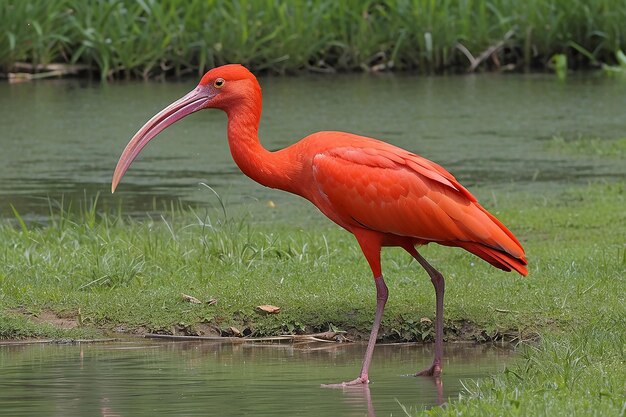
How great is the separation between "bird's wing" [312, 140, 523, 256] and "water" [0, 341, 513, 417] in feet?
2.02

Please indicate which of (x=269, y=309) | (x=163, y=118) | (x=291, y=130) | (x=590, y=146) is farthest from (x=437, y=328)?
(x=291, y=130)

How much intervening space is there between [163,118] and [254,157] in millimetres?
693

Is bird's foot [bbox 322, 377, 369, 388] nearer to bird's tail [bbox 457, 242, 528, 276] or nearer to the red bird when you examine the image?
the red bird

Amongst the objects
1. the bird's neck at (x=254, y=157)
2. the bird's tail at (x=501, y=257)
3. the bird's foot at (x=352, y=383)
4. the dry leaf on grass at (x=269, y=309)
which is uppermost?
the bird's neck at (x=254, y=157)

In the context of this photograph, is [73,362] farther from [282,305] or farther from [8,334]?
[282,305]

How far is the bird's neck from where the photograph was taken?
23.0 feet

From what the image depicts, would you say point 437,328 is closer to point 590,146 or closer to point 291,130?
point 590,146

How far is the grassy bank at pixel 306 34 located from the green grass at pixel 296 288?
31.4ft

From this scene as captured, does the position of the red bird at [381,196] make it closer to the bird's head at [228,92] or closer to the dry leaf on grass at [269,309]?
the bird's head at [228,92]

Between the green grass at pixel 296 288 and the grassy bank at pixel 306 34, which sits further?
the grassy bank at pixel 306 34

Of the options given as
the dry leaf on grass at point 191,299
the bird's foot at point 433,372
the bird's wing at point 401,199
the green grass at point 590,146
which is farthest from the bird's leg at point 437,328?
the green grass at point 590,146

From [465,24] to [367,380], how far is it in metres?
13.3

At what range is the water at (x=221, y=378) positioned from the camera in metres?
5.82

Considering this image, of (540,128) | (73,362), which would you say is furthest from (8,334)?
(540,128)
